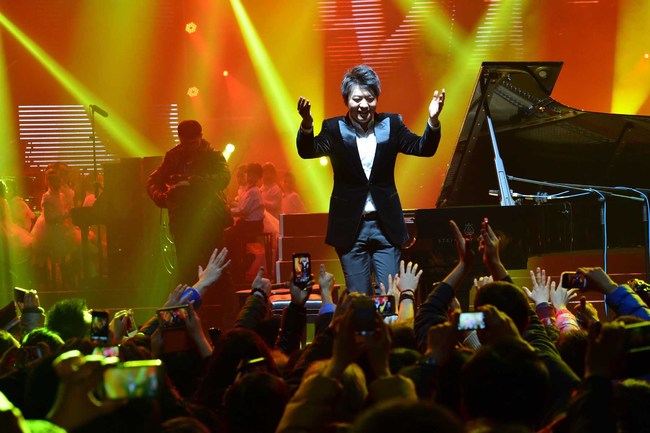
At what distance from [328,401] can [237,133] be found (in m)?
12.5

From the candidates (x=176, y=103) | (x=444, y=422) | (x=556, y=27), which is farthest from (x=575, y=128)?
(x=176, y=103)

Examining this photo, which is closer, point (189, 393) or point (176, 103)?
point (189, 393)

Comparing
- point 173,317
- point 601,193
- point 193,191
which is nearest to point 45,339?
point 173,317

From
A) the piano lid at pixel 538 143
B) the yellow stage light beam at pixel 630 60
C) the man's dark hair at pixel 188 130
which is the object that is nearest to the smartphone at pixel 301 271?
the piano lid at pixel 538 143

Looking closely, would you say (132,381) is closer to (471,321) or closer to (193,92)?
(471,321)

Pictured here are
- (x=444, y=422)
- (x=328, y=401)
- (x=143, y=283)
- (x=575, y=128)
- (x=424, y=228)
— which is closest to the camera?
(x=444, y=422)

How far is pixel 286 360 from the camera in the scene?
2986mm

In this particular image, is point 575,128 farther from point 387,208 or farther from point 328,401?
point 328,401

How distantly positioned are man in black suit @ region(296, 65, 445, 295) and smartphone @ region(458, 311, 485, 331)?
7.76 ft

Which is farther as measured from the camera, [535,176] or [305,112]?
[535,176]

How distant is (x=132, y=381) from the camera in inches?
59.1

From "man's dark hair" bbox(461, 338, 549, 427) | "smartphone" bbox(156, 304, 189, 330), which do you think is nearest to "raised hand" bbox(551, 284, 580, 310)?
"smartphone" bbox(156, 304, 189, 330)

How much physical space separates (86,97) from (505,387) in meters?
12.9

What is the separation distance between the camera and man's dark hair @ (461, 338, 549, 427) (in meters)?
1.73
